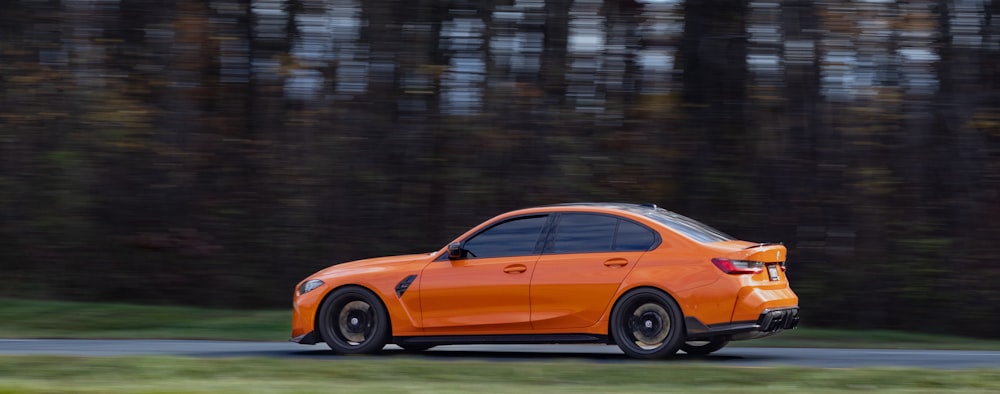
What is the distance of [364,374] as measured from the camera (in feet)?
31.6

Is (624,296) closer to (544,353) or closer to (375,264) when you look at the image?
(544,353)

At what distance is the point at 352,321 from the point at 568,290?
7.12 ft

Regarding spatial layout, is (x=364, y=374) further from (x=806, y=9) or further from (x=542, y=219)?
(x=806, y=9)

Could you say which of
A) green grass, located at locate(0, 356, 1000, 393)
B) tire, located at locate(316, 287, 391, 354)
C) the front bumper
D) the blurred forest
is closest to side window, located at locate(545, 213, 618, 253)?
green grass, located at locate(0, 356, 1000, 393)

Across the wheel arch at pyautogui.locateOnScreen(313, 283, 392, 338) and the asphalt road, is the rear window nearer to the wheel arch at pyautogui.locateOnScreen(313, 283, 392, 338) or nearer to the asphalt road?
the asphalt road

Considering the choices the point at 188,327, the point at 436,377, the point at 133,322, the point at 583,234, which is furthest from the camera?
the point at 133,322

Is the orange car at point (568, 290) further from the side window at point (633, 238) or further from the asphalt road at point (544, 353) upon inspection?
the asphalt road at point (544, 353)

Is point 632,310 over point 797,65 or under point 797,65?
under

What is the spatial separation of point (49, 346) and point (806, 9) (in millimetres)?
11706

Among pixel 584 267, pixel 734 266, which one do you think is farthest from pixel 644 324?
pixel 734 266

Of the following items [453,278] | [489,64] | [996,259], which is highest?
[489,64]

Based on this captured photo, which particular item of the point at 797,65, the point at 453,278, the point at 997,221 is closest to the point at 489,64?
the point at 797,65

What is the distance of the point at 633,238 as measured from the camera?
1098 cm

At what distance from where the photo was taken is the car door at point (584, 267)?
35.6ft
